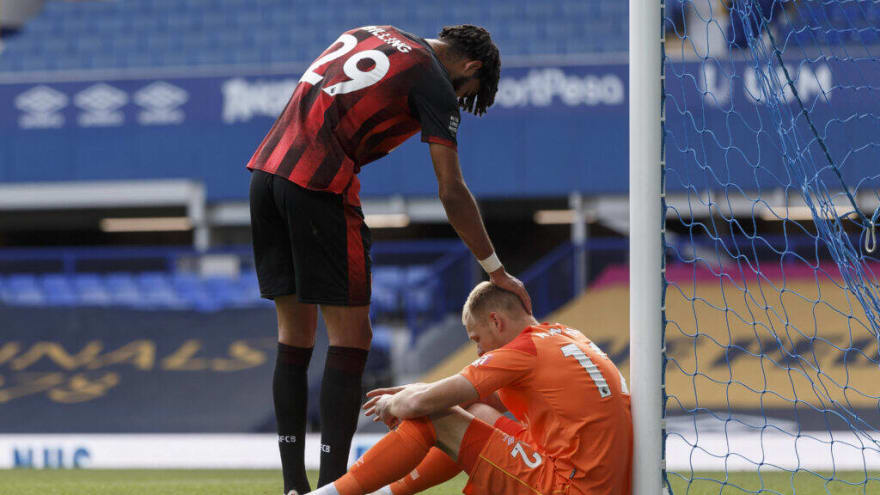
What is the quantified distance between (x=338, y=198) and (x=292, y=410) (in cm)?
61

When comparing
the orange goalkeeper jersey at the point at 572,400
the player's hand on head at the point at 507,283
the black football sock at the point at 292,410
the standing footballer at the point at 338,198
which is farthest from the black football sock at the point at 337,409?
the player's hand on head at the point at 507,283

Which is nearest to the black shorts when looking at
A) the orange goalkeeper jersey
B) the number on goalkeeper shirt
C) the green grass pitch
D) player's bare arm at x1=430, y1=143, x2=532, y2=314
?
player's bare arm at x1=430, y1=143, x2=532, y2=314

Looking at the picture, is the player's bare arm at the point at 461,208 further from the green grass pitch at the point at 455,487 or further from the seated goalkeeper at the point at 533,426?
the green grass pitch at the point at 455,487

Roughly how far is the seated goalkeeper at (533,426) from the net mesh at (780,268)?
95 cm

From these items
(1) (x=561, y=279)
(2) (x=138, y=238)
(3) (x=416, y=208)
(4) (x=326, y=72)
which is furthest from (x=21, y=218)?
(4) (x=326, y=72)

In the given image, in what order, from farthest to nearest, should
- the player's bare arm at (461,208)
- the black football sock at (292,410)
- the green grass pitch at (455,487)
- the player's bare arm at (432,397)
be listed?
the green grass pitch at (455,487), the black football sock at (292,410), the player's bare arm at (461,208), the player's bare arm at (432,397)

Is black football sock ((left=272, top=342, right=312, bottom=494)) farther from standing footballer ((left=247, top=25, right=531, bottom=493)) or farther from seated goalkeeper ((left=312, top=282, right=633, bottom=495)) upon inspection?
seated goalkeeper ((left=312, top=282, right=633, bottom=495))

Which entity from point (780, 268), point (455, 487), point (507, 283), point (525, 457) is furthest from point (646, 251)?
point (780, 268)

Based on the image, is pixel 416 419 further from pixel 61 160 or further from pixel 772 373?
pixel 61 160

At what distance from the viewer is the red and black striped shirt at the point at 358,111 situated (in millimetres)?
2756

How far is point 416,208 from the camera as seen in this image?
11.8 m

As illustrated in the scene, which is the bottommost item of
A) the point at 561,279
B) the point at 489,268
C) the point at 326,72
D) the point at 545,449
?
the point at 545,449

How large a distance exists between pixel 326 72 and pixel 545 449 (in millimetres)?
1175

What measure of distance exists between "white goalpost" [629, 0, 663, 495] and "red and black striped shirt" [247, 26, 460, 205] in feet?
1.62
